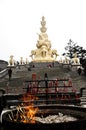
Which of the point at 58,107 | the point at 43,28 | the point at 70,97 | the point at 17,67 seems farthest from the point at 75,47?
the point at 58,107

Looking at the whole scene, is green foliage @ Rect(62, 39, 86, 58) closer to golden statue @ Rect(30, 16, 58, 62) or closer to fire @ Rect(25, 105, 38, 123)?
golden statue @ Rect(30, 16, 58, 62)

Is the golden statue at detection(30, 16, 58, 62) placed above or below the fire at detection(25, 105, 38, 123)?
above

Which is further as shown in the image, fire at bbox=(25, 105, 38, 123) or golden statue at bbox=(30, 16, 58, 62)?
golden statue at bbox=(30, 16, 58, 62)

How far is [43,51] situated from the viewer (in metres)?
54.8

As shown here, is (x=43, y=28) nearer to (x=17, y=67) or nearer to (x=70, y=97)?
(x=17, y=67)

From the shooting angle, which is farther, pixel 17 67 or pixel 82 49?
pixel 82 49

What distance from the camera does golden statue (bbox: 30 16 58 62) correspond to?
53562mm

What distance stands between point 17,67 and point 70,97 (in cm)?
3261

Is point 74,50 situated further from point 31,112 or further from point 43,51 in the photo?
point 31,112

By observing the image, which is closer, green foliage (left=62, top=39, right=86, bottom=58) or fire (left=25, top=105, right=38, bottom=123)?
fire (left=25, top=105, right=38, bottom=123)

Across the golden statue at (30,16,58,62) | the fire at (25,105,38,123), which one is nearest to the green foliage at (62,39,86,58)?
the golden statue at (30,16,58,62)

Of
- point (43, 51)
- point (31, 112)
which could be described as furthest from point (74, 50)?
point (31, 112)

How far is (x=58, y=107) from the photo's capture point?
8.20 metres

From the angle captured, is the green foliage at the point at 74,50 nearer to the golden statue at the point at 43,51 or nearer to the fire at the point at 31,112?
the golden statue at the point at 43,51
